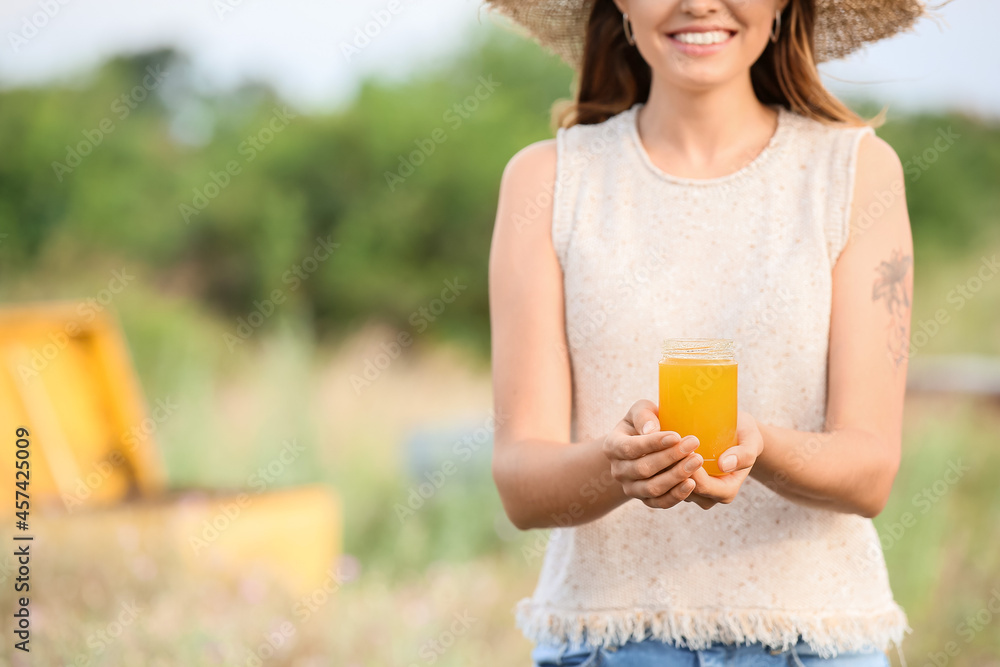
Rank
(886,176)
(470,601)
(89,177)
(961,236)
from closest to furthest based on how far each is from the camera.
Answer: (886,176)
(470,601)
(961,236)
(89,177)

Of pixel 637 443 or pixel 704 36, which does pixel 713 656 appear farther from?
pixel 704 36

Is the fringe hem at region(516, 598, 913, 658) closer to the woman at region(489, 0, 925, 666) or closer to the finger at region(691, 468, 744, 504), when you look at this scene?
the woman at region(489, 0, 925, 666)

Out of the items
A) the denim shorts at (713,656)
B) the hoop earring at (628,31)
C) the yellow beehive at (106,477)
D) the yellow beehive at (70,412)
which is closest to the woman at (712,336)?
the denim shorts at (713,656)

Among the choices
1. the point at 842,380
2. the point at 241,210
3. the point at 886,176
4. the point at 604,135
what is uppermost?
the point at 241,210

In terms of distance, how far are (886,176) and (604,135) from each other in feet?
1.81

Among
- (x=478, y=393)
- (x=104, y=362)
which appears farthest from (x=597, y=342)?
(x=478, y=393)

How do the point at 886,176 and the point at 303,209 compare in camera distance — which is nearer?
the point at 886,176

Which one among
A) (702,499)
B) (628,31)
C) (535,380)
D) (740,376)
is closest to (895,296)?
(740,376)

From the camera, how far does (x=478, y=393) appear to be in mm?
8570

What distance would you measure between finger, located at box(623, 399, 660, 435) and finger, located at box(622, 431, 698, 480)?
5 cm

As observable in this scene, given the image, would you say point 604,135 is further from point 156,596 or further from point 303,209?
point 303,209

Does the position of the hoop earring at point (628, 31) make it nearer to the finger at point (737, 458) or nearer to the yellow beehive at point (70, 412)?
the finger at point (737, 458)

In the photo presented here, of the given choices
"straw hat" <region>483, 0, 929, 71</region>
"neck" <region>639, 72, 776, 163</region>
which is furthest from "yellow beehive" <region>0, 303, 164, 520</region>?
"neck" <region>639, 72, 776, 163</region>

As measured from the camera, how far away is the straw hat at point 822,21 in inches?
82.6
